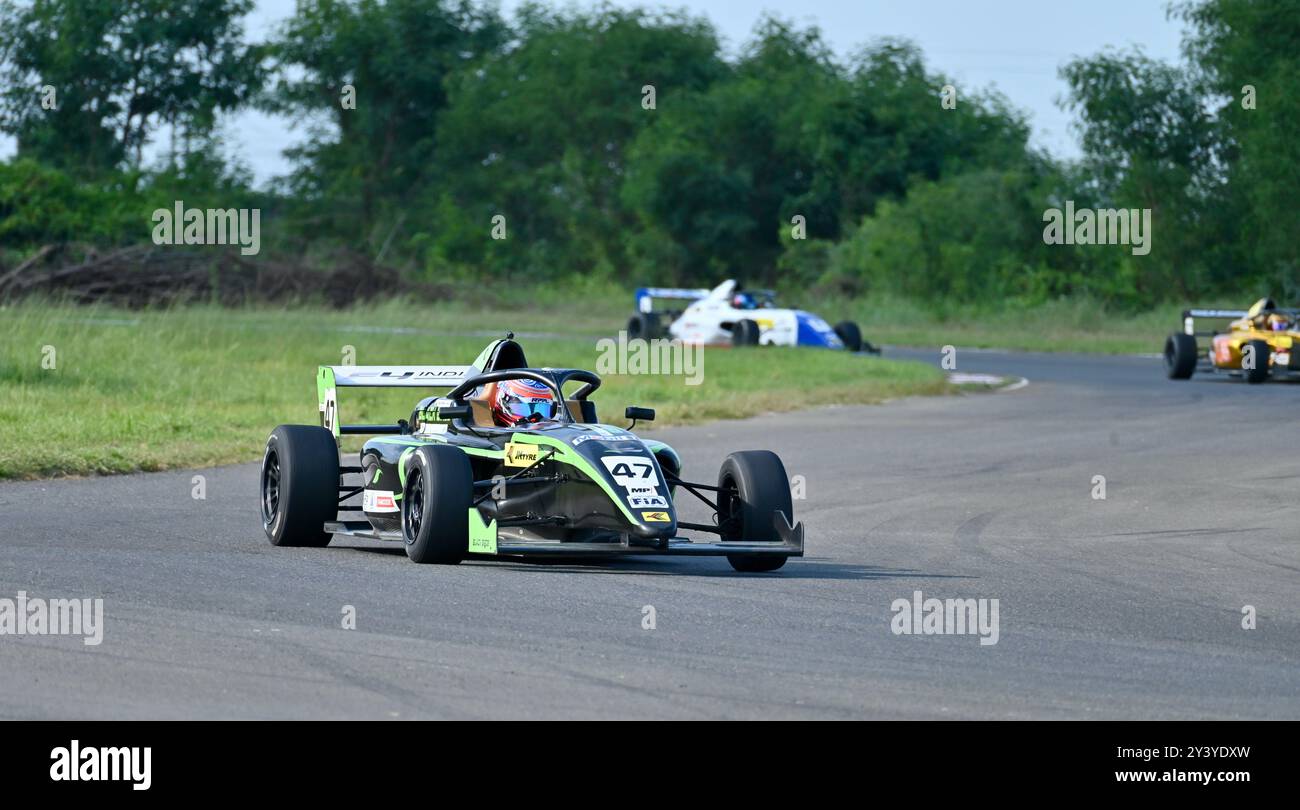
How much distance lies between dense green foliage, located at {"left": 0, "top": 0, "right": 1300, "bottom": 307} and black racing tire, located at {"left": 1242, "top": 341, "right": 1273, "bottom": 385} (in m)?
17.7

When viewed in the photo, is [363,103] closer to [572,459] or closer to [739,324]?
[739,324]

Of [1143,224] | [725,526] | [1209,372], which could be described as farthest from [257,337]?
[1143,224]

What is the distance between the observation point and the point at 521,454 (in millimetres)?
10992

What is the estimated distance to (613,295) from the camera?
211ft

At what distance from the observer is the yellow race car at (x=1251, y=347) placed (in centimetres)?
3028

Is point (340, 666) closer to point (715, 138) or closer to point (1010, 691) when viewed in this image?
point (1010, 691)

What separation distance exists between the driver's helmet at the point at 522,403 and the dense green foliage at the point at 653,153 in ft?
127

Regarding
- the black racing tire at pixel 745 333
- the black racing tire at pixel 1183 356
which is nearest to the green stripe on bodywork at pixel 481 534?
the black racing tire at pixel 1183 356

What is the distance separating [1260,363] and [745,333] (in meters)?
10.2

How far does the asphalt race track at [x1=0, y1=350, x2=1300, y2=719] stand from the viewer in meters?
6.84
